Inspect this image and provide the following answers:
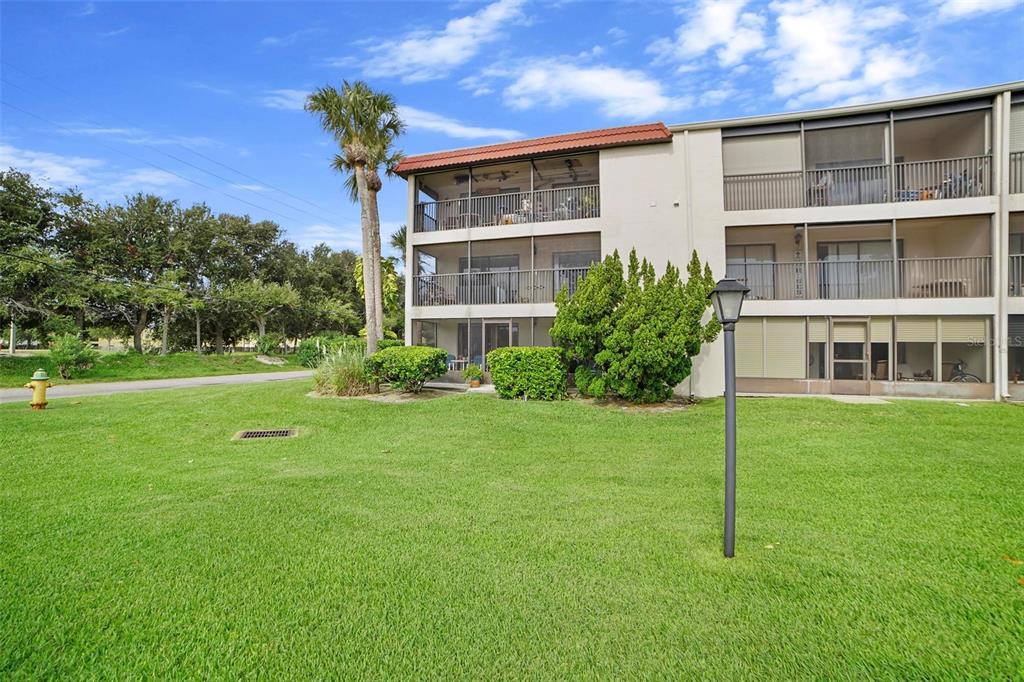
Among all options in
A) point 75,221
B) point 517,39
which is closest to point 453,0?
point 517,39

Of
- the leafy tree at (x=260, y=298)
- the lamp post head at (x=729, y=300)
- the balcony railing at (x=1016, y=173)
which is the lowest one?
the lamp post head at (x=729, y=300)

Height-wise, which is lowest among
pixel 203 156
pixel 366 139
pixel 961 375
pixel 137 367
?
pixel 137 367

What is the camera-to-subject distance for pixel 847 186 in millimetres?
14078

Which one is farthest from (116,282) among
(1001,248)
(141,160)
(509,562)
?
(1001,248)

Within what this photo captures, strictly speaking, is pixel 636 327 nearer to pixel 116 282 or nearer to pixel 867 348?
pixel 867 348

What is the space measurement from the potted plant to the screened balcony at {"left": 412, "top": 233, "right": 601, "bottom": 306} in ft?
7.86

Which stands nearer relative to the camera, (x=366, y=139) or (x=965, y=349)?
(x=965, y=349)

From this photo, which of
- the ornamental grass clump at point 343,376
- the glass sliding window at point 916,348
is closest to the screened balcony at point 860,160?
the glass sliding window at point 916,348

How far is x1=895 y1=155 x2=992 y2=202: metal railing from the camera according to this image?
1304 centimetres

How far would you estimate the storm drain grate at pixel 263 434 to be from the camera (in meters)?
9.03

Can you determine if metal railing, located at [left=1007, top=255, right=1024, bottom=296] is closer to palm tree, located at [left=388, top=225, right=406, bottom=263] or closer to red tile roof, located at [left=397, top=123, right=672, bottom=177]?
red tile roof, located at [left=397, top=123, right=672, bottom=177]

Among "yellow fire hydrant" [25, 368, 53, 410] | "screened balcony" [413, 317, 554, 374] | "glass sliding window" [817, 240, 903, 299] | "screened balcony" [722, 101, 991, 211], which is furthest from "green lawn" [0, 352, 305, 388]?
"glass sliding window" [817, 240, 903, 299]

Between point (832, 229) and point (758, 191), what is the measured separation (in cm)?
250

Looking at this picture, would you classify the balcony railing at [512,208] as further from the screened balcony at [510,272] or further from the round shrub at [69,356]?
the round shrub at [69,356]
